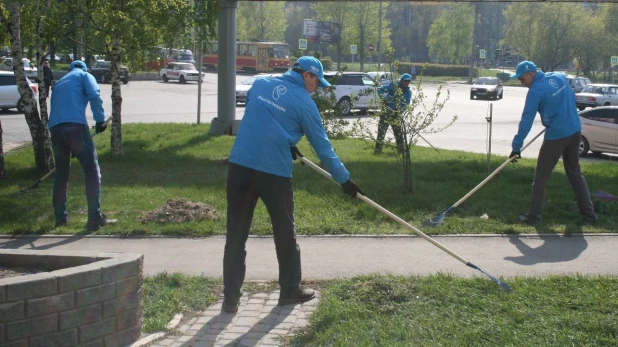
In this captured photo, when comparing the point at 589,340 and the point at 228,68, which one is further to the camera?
the point at 228,68

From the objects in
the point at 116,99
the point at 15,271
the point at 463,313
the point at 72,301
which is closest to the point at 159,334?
the point at 72,301

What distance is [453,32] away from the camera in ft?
245

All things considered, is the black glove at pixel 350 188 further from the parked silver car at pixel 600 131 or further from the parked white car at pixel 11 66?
the parked silver car at pixel 600 131

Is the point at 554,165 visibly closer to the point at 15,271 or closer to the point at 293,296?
the point at 293,296

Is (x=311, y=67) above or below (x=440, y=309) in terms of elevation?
above

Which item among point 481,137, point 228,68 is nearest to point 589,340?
point 228,68

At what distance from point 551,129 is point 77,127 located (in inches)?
213

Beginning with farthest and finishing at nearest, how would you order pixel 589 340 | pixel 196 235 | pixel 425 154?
pixel 425 154 → pixel 196 235 → pixel 589 340

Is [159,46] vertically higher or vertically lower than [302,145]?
higher

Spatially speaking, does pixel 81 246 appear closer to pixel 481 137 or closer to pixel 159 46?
pixel 159 46

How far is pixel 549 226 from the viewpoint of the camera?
349 inches

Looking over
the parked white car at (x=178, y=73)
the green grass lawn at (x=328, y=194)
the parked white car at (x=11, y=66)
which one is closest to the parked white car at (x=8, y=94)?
the parked white car at (x=11, y=66)

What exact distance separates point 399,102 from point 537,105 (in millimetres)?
1913

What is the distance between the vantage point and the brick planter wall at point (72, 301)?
4555mm
